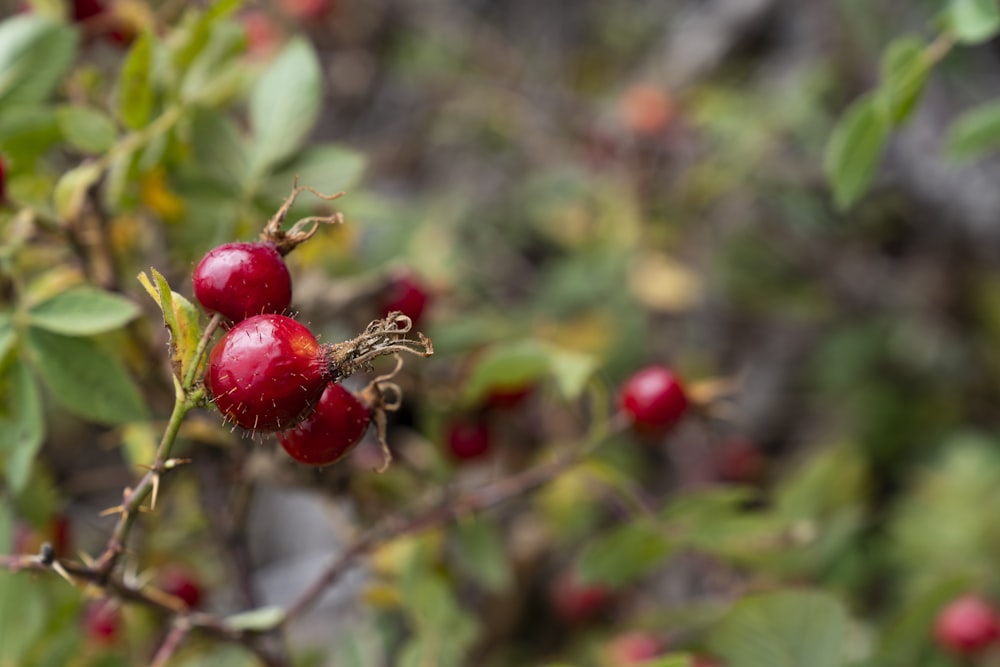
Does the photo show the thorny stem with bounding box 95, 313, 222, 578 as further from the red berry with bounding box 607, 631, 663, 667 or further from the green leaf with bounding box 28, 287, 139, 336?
the red berry with bounding box 607, 631, 663, 667

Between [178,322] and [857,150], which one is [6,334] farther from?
[857,150]

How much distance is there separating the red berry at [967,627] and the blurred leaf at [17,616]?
63.1 inches

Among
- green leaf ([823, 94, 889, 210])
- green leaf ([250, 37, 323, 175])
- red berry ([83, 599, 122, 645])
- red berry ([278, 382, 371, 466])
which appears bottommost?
red berry ([278, 382, 371, 466])

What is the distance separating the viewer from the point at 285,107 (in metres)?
1.44

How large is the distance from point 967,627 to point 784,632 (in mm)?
734

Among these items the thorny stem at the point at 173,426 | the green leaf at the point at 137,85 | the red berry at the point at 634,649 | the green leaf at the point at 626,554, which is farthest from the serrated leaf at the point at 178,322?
the red berry at the point at 634,649

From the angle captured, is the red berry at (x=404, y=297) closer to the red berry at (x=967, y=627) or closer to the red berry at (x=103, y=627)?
the red berry at (x=103, y=627)

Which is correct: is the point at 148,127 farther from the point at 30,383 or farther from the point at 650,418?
the point at 650,418

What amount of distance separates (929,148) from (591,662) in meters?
1.71

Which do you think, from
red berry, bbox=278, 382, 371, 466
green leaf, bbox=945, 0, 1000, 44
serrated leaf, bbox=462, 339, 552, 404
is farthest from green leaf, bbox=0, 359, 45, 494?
green leaf, bbox=945, 0, 1000, 44

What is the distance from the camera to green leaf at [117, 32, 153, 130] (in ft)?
4.14

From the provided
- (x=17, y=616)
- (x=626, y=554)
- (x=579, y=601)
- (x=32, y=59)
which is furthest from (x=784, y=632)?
(x=32, y=59)

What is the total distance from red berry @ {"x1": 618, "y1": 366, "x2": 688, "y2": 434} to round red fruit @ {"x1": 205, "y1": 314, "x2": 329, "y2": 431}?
698mm

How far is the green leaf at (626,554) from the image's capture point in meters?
1.47
